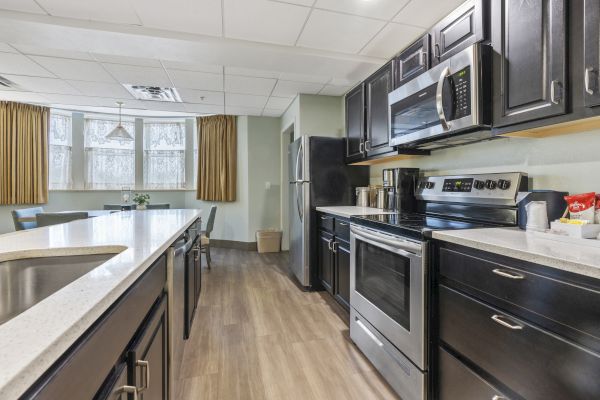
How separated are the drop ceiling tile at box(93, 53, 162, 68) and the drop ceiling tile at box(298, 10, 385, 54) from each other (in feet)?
5.37

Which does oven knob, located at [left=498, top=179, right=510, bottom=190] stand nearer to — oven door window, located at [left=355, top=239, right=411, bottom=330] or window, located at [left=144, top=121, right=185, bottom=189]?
oven door window, located at [left=355, top=239, right=411, bottom=330]

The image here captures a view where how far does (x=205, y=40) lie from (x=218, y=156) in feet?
10.6

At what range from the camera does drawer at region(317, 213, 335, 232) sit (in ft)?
9.38

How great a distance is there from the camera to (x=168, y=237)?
138cm

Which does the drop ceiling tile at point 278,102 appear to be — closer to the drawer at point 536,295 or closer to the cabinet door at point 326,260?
the cabinet door at point 326,260

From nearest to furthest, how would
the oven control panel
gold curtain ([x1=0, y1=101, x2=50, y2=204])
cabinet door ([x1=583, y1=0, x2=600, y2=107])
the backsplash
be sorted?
cabinet door ([x1=583, y1=0, x2=600, y2=107]) → the backsplash → the oven control panel → gold curtain ([x1=0, y1=101, x2=50, y2=204])

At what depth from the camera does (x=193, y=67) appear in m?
3.31

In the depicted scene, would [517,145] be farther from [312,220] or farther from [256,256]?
[256,256]

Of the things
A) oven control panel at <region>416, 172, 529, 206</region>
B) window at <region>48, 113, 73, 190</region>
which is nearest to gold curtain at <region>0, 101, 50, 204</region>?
window at <region>48, 113, 73, 190</region>

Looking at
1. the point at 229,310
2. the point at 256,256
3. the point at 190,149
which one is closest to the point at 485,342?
the point at 229,310

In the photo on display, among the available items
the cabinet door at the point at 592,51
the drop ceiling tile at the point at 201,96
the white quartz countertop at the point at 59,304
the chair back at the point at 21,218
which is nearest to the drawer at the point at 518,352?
the cabinet door at the point at 592,51

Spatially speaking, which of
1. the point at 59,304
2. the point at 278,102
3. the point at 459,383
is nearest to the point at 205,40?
→ the point at 278,102

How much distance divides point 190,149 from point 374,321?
5.32m

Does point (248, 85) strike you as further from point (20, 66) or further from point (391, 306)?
point (391, 306)
